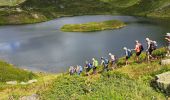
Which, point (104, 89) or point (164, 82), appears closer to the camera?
point (104, 89)

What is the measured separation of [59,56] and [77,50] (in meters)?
8.67

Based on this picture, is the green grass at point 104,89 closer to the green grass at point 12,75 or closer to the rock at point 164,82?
the rock at point 164,82

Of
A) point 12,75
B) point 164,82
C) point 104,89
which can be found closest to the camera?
point 104,89

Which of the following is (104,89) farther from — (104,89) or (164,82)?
(164,82)

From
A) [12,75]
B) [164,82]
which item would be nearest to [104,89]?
[164,82]

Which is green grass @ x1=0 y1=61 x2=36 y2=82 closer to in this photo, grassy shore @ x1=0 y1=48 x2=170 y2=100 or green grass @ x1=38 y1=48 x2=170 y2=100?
grassy shore @ x1=0 y1=48 x2=170 y2=100

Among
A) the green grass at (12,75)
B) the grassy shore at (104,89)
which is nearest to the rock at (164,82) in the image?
the grassy shore at (104,89)

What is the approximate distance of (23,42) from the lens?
14600 centimetres

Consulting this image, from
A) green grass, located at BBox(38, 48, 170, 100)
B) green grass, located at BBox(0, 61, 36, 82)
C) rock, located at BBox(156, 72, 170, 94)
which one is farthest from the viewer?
green grass, located at BBox(0, 61, 36, 82)

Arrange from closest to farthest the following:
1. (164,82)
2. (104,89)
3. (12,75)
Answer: (104,89), (164,82), (12,75)

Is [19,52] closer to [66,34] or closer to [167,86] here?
[66,34]

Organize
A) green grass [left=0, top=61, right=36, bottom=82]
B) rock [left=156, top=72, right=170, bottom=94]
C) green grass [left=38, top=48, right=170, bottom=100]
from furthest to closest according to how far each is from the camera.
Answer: green grass [left=0, top=61, right=36, bottom=82], rock [left=156, top=72, right=170, bottom=94], green grass [left=38, top=48, right=170, bottom=100]

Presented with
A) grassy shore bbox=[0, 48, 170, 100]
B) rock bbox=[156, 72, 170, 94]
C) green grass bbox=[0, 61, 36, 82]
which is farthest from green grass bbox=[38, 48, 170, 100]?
green grass bbox=[0, 61, 36, 82]

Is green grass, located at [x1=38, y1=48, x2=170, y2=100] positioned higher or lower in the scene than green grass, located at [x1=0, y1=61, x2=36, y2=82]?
higher
